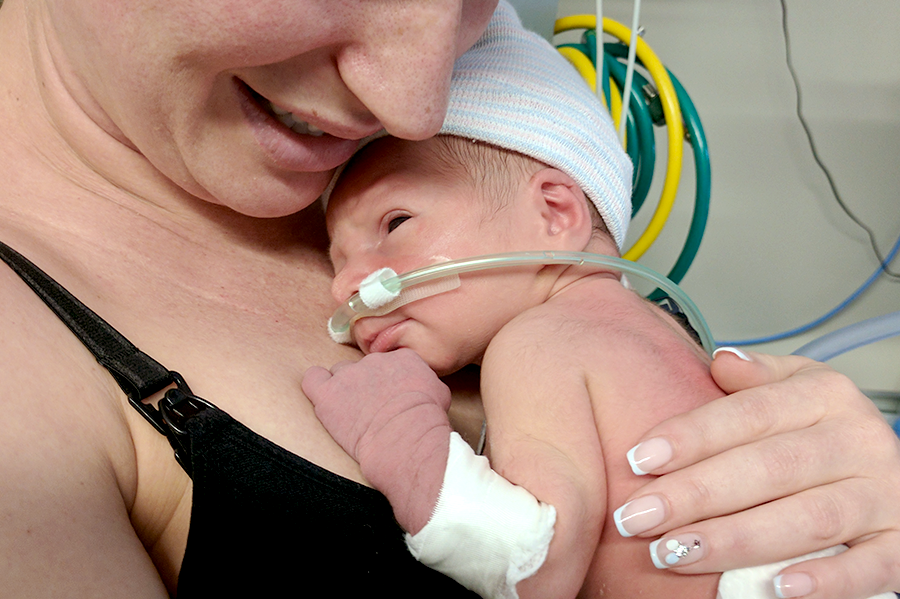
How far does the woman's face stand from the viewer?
2.05 feet

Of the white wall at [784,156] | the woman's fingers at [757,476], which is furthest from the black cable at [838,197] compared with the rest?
the woman's fingers at [757,476]

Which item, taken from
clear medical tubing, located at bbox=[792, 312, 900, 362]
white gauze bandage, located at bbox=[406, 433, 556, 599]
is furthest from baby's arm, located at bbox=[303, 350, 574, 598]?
clear medical tubing, located at bbox=[792, 312, 900, 362]

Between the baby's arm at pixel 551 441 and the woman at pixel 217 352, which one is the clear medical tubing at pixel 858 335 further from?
the baby's arm at pixel 551 441

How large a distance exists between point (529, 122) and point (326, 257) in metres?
0.42

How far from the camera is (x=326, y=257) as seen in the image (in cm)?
113

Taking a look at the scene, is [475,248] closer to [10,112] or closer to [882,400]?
[10,112]

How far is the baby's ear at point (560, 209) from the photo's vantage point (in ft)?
3.29

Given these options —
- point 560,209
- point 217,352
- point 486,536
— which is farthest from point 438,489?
point 560,209

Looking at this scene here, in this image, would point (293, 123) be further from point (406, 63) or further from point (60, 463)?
point (60, 463)

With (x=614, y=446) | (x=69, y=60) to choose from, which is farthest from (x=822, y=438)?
(x=69, y=60)

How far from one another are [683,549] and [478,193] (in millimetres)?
554

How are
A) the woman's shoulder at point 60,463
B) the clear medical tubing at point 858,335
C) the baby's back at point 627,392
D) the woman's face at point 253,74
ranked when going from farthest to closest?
the clear medical tubing at point 858,335 → the baby's back at point 627,392 → the woman's face at point 253,74 → the woman's shoulder at point 60,463

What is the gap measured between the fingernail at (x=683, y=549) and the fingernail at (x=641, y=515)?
24mm

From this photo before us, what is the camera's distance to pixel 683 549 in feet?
2.21
